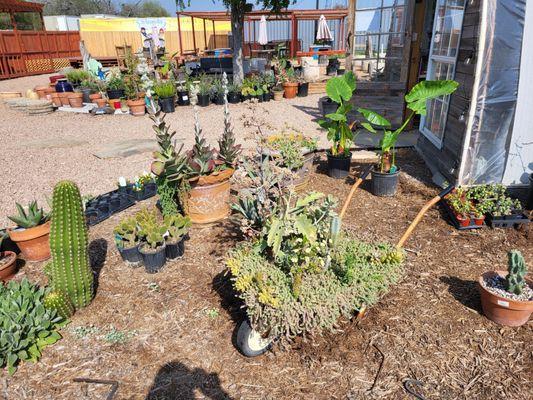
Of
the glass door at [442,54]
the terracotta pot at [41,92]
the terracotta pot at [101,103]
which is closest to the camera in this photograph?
the glass door at [442,54]

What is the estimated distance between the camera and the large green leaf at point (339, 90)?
19.9ft

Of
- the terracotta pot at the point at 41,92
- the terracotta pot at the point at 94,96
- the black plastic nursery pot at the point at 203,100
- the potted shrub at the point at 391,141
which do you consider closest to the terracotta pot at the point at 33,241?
the potted shrub at the point at 391,141

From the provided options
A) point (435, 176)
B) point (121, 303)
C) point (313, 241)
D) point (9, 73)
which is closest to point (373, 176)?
point (435, 176)

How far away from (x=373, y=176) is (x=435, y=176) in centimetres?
109

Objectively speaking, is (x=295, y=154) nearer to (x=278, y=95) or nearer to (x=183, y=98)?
(x=183, y=98)

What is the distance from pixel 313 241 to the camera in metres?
2.82

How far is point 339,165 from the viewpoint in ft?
19.6

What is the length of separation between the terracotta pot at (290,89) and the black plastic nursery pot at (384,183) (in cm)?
850

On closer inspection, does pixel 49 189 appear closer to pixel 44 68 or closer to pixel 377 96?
pixel 377 96

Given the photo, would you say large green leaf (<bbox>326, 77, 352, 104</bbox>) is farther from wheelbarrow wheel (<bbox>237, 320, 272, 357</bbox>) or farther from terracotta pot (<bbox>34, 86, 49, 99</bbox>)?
terracotta pot (<bbox>34, 86, 49, 99</bbox>)

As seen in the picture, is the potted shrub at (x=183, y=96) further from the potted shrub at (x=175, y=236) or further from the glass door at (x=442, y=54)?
the potted shrub at (x=175, y=236)

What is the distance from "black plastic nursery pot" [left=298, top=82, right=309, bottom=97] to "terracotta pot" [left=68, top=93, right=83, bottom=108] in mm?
7516

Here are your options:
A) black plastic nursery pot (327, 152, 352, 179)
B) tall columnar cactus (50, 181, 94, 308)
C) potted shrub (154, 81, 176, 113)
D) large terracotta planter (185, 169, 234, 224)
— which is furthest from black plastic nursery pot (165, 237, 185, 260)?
potted shrub (154, 81, 176, 113)

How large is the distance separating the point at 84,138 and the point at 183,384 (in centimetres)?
829
